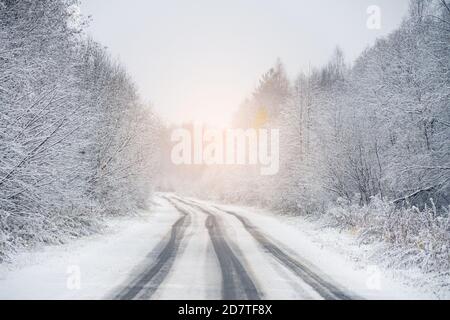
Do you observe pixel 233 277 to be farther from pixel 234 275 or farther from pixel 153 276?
pixel 153 276

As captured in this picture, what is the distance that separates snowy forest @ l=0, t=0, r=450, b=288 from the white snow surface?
1.02m

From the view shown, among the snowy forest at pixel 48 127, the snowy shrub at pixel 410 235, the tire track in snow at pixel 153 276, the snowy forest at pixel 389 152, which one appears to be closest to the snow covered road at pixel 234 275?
the tire track in snow at pixel 153 276

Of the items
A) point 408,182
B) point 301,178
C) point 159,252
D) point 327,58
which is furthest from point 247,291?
point 327,58

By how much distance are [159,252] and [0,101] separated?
21.4 feet

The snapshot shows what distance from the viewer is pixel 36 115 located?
1029cm

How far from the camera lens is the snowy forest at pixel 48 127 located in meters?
9.68

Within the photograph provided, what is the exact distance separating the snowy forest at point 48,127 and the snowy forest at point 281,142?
58mm

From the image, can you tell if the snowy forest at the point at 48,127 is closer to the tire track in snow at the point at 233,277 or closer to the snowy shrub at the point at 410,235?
the tire track in snow at the point at 233,277

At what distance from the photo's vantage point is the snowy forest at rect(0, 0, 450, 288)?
10.2 metres

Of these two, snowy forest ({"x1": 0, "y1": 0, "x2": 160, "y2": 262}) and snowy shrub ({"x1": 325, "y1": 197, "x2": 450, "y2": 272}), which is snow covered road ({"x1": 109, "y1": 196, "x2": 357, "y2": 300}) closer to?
snowy shrub ({"x1": 325, "y1": 197, "x2": 450, "y2": 272})

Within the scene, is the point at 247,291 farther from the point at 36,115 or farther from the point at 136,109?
the point at 136,109

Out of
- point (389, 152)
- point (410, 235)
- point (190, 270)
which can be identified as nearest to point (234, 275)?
point (190, 270)

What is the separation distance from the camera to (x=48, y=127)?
10.3 meters

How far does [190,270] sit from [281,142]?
24.7m
